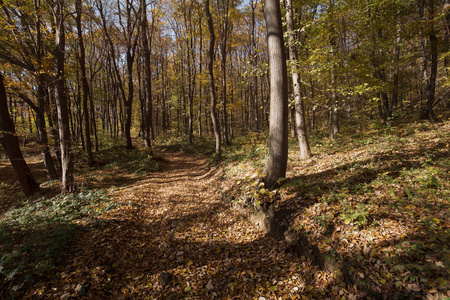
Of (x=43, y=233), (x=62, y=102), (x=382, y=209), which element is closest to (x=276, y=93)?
(x=382, y=209)

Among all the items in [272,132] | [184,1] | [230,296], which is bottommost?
[230,296]

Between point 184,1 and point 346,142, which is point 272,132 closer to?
point 346,142

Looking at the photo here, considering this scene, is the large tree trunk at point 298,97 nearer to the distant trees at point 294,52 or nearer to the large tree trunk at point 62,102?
the distant trees at point 294,52

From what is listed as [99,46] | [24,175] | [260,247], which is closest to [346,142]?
[260,247]

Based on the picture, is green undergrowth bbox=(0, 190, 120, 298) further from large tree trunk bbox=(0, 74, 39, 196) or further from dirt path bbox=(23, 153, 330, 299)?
large tree trunk bbox=(0, 74, 39, 196)

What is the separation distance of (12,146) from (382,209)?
1218cm

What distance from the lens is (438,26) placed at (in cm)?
1070

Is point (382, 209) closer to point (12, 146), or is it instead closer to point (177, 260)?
point (177, 260)

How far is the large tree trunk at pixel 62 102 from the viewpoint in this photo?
23.5ft

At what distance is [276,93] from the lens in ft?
16.9

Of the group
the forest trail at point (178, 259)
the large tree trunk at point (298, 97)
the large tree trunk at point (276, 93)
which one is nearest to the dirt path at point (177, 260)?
the forest trail at point (178, 259)

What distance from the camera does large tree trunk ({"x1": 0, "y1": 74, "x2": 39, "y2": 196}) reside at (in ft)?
23.6

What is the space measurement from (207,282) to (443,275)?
3.49 meters

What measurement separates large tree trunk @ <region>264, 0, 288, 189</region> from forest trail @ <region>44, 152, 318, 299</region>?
6.15 feet
